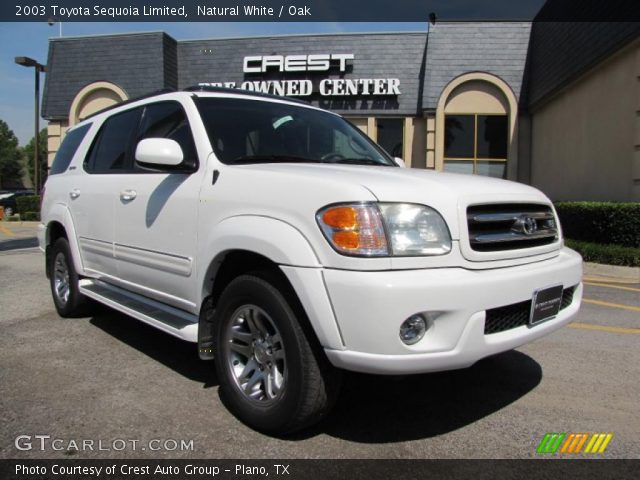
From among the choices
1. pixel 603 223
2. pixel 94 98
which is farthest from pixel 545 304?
pixel 94 98

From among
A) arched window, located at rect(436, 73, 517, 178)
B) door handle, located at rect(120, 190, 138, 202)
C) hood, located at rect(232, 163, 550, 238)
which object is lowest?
door handle, located at rect(120, 190, 138, 202)

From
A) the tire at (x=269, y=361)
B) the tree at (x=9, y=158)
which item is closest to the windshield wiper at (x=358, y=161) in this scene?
the tire at (x=269, y=361)

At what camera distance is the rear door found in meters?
3.25

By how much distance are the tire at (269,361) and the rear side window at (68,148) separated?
315cm

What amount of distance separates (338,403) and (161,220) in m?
1.66

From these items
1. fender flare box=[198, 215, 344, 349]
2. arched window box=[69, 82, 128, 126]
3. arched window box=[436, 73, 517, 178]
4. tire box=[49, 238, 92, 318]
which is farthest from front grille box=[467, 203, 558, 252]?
arched window box=[69, 82, 128, 126]

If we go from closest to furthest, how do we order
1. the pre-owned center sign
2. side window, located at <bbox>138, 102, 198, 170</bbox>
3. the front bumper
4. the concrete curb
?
the front bumper < side window, located at <bbox>138, 102, 198, 170</bbox> < the concrete curb < the pre-owned center sign

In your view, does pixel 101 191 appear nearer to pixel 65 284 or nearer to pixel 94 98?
pixel 65 284

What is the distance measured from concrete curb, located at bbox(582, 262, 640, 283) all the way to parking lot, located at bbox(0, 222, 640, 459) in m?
Result: 4.21

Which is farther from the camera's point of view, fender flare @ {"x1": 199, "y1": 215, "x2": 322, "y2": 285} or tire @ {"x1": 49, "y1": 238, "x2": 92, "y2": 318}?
tire @ {"x1": 49, "y1": 238, "x2": 92, "y2": 318}

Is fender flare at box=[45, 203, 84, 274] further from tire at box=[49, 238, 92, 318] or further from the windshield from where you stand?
the windshield

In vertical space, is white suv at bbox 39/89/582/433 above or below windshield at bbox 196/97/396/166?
below

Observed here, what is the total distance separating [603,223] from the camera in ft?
32.7

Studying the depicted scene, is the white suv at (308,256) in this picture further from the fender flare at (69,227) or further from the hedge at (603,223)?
the hedge at (603,223)
